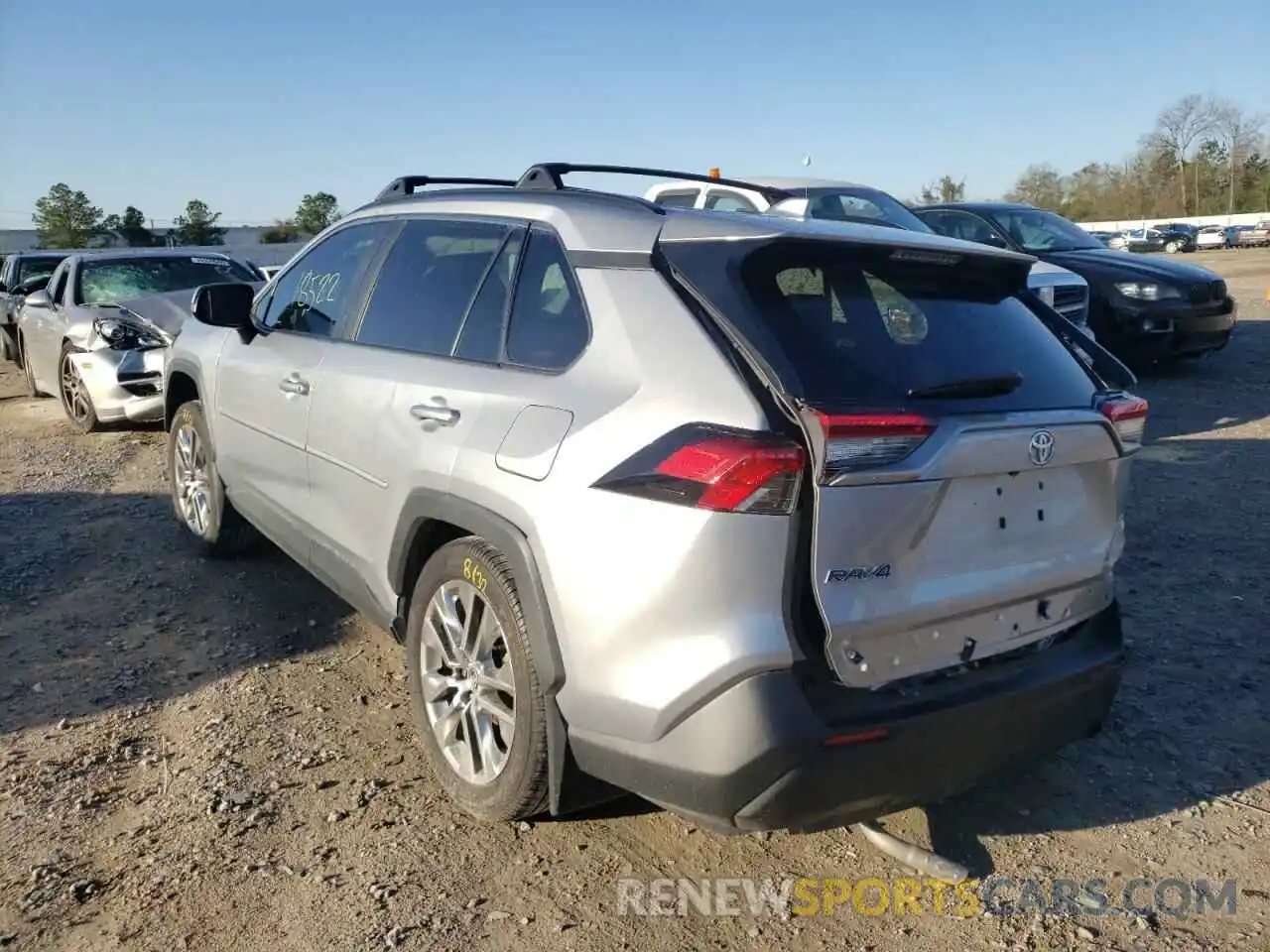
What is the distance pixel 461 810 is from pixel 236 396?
99.1 inches

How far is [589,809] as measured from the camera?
3.19 metres

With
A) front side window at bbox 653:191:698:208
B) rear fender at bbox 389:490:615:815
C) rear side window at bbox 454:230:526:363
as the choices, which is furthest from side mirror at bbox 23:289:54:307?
rear fender at bbox 389:490:615:815

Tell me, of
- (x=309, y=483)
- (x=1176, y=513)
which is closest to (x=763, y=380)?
(x=309, y=483)

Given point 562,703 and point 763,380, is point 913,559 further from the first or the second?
point 562,703

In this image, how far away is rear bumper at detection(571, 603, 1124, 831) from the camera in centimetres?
234

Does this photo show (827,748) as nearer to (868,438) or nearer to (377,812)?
(868,438)

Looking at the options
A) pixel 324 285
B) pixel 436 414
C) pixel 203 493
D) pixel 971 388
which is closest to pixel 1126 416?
pixel 971 388

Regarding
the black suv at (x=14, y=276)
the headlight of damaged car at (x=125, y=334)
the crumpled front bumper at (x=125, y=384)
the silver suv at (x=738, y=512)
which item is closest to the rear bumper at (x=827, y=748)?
the silver suv at (x=738, y=512)

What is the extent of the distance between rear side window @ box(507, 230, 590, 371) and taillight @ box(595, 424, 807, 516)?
0.55 metres

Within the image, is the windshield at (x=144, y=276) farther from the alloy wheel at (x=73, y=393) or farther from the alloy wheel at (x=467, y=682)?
the alloy wheel at (x=467, y=682)

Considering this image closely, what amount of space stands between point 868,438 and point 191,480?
4430 mm

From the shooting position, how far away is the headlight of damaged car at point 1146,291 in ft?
32.8

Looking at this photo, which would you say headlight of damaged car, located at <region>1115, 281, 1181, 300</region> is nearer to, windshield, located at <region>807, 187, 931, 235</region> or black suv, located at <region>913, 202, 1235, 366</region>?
black suv, located at <region>913, 202, 1235, 366</region>

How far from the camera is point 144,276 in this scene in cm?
1054
